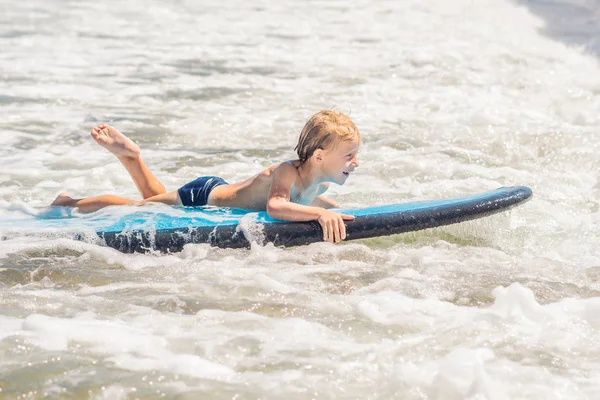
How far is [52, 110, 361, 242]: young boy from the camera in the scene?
15.5 feet

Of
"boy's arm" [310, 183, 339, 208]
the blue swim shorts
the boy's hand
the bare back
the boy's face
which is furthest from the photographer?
the blue swim shorts

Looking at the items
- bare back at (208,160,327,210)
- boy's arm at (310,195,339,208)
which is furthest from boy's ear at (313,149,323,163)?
boy's arm at (310,195,339,208)

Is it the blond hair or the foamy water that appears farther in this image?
the blond hair

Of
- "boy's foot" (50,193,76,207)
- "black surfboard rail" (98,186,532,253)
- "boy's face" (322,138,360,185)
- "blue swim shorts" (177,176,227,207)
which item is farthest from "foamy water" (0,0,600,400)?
"blue swim shorts" (177,176,227,207)

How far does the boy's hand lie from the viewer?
4.64m

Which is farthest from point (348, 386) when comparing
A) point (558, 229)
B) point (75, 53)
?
point (75, 53)

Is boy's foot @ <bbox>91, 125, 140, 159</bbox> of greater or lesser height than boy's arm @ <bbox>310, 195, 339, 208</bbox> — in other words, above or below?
above

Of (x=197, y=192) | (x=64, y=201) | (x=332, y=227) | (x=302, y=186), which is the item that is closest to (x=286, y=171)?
(x=302, y=186)

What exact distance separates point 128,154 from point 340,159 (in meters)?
1.45

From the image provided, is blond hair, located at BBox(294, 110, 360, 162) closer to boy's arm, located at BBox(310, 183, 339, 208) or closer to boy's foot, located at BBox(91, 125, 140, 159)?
boy's arm, located at BBox(310, 183, 339, 208)

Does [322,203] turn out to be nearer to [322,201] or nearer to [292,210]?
[322,201]

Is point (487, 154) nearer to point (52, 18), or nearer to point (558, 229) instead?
point (558, 229)

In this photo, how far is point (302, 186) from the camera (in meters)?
4.92

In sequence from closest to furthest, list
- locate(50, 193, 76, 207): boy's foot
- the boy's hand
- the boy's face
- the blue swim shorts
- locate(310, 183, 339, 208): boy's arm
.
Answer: the boy's hand
the boy's face
locate(310, 183, 339, 208): boy's arm
the blue swim shorts
locate(50, 193, 76, 207): boy's foot
